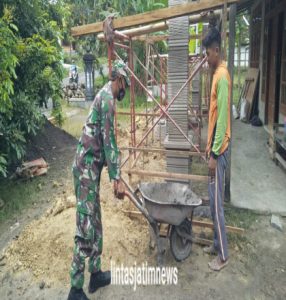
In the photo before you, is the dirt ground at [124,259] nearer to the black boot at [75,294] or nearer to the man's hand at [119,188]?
the black boot at [75,294]

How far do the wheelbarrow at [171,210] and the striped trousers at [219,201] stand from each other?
0.54ft

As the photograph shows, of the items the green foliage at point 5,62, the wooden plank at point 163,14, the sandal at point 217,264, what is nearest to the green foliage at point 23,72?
the green foliage at point 5,62

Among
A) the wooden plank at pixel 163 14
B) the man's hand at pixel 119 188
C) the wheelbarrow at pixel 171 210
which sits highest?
the wooden plank at pixel 163 14

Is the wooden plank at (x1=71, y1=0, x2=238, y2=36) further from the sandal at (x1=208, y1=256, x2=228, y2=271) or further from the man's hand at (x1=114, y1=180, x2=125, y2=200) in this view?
the sandal at (x1=208, y1=256, x2=228, y2=271)

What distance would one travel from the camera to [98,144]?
2.92 metres

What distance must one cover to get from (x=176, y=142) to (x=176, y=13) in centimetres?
167

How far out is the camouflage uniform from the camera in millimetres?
2857

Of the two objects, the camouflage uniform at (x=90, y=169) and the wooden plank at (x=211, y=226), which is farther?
the wooden plank at (x=211, y=226)

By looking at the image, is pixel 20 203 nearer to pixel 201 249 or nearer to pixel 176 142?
pixel 176 142

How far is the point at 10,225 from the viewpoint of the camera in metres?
4.50

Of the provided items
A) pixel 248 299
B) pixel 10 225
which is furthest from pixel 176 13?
pixel 10 225

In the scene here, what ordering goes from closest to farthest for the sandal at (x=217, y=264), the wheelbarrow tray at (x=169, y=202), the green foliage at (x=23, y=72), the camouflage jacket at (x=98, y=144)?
the camouflage jacket at (x=98, y=144) < the wheelbarrow tray at (x=169, y=202) < the sandal at (x=217, y=264) < the green foliage at (x=23, y=72)

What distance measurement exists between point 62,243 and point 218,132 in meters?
2.10

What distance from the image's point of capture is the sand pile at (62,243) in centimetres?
352
